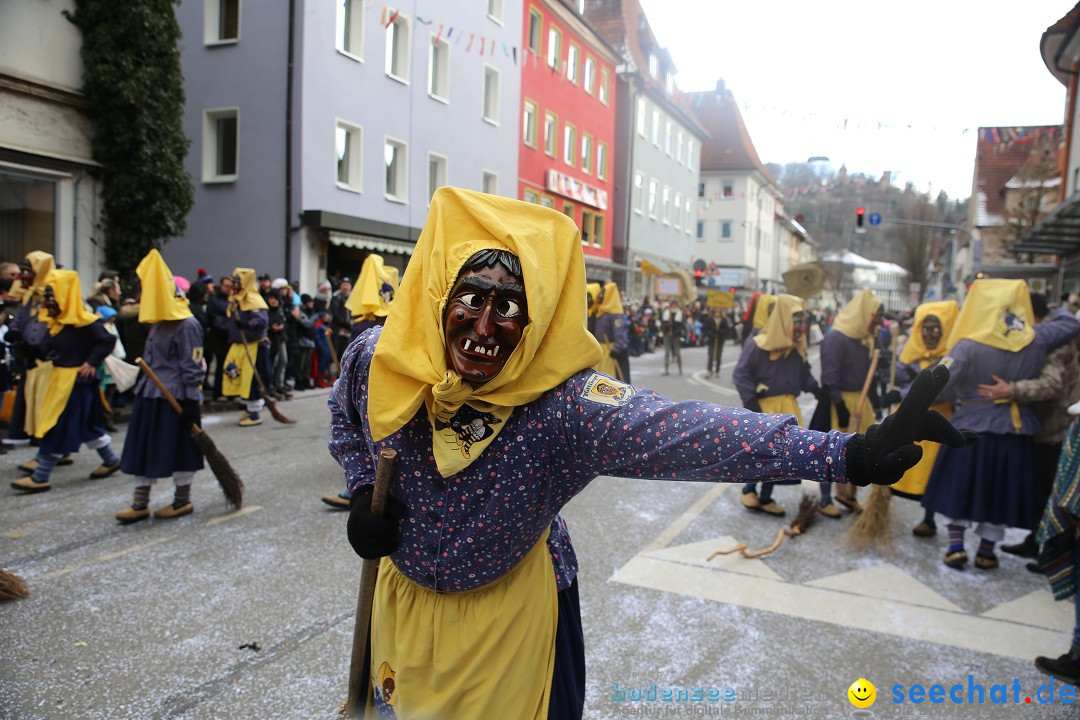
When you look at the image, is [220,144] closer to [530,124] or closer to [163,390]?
[530,124]

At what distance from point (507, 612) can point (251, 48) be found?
753 inches

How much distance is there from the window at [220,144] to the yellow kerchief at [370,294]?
505 inches

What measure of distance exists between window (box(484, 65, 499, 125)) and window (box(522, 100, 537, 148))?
2.24 m

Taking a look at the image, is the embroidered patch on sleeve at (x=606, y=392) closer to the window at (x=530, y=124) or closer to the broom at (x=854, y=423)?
the broom at (x=854, y=423)

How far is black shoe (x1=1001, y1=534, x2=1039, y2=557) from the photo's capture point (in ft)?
18.2

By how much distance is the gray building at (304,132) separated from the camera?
1759 centimetres

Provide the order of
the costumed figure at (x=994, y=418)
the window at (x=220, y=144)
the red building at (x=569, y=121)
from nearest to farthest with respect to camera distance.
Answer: the costumed figure at (x=994, y=418), the window at (x=220, y=144), the red building at (x=569, y=121)

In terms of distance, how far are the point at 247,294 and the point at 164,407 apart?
4270 mm

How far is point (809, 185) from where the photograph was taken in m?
29.8

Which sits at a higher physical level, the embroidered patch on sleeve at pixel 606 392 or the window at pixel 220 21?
the window at pixel 220 21

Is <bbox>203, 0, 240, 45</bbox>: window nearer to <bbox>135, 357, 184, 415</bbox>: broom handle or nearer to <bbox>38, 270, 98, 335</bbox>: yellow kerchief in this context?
<bbox>38, 270, 98, 335</bbox>: yellow kerchief

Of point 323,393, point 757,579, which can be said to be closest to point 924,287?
point 323,393

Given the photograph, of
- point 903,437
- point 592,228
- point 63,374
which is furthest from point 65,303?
point 592,228

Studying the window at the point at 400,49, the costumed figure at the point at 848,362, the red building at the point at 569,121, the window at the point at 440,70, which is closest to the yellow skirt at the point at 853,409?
the costumed figure at the point at 848,362
